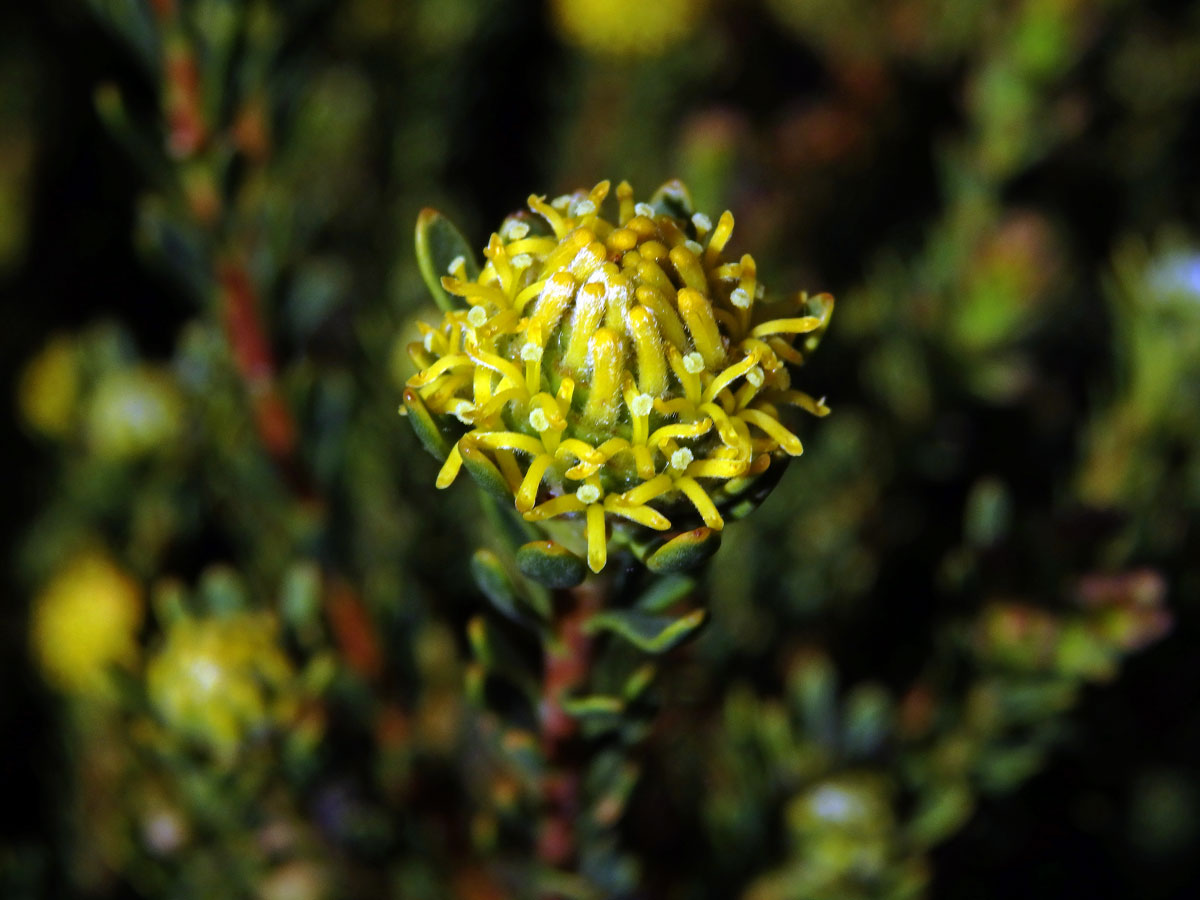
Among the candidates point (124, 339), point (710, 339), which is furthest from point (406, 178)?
point (710, 339)

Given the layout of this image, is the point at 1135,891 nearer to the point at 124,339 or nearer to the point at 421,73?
the point at 124,339

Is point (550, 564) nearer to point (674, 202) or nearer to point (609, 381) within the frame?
point (609, 381)

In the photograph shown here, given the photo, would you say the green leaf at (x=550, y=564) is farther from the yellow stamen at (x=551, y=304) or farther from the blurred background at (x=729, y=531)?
the blurred background at (x=729, y=531)

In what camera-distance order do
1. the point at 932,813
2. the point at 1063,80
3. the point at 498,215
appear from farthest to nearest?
the point at 498,215
the point at 1063,80
the point at 932,813

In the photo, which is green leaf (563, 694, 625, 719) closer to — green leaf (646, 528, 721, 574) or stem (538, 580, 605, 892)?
stem (538, 580, 605, 892)

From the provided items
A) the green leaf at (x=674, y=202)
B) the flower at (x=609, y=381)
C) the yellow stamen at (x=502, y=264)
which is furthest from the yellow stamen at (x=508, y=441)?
the green leaf at (x=674, y=202)

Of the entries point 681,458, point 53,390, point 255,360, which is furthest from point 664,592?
point 53,390
